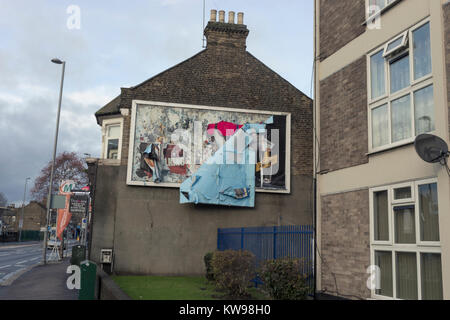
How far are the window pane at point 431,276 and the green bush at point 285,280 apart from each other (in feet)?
9.90

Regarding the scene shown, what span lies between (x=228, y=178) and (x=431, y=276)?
423 inches

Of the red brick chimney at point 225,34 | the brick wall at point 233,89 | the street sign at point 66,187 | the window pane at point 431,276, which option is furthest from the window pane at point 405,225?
the street sign at point 66,187

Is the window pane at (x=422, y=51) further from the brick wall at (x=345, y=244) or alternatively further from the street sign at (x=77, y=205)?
the street sign at (x=77, y=205)

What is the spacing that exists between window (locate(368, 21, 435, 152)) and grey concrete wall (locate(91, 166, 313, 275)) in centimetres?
940

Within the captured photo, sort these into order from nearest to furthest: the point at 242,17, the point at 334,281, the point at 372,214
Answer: the point at 372,214 < the point at 334,281 < the point at 242,17

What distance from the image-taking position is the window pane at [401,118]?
26.0ft

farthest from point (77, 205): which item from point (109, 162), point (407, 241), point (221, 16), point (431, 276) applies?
point (431, 276)

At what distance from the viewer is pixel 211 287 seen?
43.1ft

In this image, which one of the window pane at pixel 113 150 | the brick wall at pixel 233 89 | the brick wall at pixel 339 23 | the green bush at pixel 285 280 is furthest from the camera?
the window pane at pixel 113 150

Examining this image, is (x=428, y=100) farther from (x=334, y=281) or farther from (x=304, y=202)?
(x=304, y=202)

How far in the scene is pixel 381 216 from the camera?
27.3ft

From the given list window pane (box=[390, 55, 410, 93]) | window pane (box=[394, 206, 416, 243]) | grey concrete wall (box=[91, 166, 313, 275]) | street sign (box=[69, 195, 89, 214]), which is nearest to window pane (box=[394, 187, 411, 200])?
window pane (box=[394, 206, 416, 243])

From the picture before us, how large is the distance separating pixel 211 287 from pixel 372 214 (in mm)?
6314
